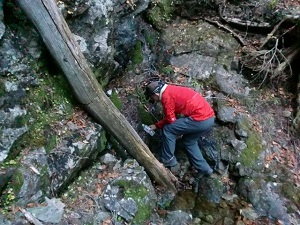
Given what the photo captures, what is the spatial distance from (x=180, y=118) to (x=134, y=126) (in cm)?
95

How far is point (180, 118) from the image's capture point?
249 inches

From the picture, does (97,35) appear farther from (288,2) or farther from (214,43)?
(288,2)

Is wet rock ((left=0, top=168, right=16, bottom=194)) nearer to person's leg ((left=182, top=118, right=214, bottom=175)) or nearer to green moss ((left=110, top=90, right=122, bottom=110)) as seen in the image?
green moss ((left=110, top=90, right=122, bottom=110))

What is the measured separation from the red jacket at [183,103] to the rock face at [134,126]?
89cm

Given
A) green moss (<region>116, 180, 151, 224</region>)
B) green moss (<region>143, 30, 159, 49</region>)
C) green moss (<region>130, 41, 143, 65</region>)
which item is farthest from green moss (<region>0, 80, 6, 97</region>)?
green moss (<region>143, 30, 159, 49</region>)

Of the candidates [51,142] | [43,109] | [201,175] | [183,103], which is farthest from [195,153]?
[43,109]

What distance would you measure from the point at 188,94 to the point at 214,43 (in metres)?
2.59

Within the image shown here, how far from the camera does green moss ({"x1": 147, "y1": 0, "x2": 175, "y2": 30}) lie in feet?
27.8

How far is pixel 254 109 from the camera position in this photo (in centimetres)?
748

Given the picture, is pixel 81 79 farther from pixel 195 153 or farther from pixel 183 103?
pixel 195 153

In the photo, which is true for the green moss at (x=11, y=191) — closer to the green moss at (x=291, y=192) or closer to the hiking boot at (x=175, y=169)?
the hiking boot at (x=175, y=169)

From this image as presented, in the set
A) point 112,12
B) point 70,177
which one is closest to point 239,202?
point 70,177

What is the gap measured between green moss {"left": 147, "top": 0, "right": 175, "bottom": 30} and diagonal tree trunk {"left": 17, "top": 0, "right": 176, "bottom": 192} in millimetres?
3572

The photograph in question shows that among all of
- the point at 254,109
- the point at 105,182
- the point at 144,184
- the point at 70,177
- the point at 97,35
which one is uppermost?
the point at 97,35
